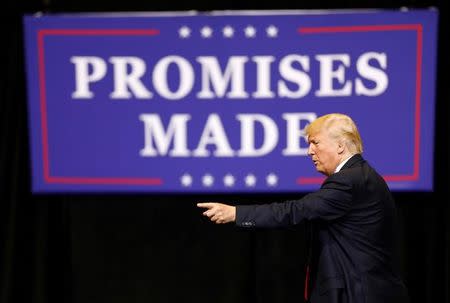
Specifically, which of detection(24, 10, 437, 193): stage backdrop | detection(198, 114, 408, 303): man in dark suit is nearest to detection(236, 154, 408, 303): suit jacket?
detection(198, 114, 408, 303): man in dark suit

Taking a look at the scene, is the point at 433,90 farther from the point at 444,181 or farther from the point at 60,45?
the point at 60,45

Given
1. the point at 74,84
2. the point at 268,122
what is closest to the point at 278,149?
the point at 268,122

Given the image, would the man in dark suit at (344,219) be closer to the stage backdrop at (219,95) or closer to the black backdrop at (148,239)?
the stage backdrop at (219,95)

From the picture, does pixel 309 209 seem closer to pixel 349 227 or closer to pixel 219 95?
pixel 349 227

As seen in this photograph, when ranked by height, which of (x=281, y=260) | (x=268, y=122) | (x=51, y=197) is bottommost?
(x=281, y=260)

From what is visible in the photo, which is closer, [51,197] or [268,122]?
[268,122]

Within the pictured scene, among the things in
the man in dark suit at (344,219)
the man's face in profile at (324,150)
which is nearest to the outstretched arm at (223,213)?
the man in dark suit at (344,219)

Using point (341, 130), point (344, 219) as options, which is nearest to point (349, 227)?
point (344, 219)

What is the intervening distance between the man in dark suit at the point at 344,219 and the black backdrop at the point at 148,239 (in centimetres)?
89

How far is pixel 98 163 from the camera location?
7.54 feet

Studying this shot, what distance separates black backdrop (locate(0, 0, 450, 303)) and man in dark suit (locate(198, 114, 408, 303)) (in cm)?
89

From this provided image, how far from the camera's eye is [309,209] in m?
1.41

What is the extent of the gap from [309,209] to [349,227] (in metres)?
0.14

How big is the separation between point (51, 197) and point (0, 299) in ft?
1.85
